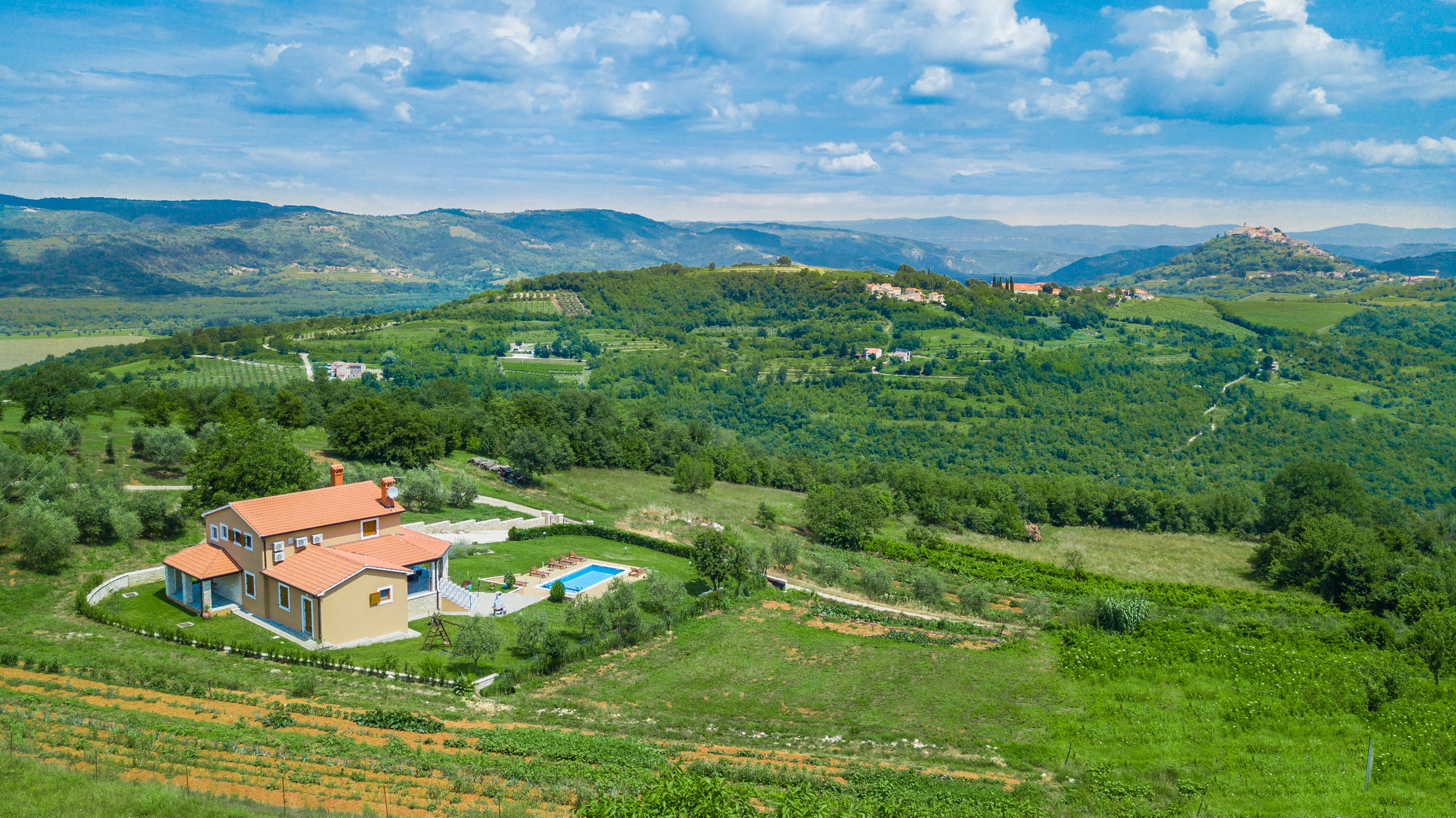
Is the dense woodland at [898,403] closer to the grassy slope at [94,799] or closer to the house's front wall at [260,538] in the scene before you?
the house's front wall at [260,538]

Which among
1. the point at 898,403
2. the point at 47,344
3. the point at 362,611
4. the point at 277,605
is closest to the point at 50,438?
the point at 277,605

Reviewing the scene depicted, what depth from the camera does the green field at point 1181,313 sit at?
120812 millimetres

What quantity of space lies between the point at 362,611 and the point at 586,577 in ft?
33.7

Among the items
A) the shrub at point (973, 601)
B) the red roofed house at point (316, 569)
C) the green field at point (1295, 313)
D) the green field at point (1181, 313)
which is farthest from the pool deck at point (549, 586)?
the green field at point (1295, 313)

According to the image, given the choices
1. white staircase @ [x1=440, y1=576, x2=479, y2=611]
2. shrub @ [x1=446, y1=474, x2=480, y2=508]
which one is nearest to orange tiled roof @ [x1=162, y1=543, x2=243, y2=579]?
white staircase @ [x1=440, y1=576, x2=479, y2=611]

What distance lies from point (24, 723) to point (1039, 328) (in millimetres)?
121739

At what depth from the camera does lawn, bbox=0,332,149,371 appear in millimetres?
121469

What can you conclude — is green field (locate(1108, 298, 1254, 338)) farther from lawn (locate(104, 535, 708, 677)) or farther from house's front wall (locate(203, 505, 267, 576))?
house's front wall (locate(203, 505, 267, 576))

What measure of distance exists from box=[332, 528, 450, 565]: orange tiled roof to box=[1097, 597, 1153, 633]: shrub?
23.7 m

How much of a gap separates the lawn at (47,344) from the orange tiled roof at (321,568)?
384ft

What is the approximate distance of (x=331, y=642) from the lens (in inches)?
938

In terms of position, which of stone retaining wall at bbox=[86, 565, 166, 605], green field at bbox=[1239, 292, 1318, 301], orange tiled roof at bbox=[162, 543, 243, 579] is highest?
green field at bbox=[1239, 292, 1318, 301]

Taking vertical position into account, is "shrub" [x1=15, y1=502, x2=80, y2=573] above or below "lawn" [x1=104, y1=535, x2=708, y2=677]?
above

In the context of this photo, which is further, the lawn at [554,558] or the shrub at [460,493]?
the shrub at [460,493]
